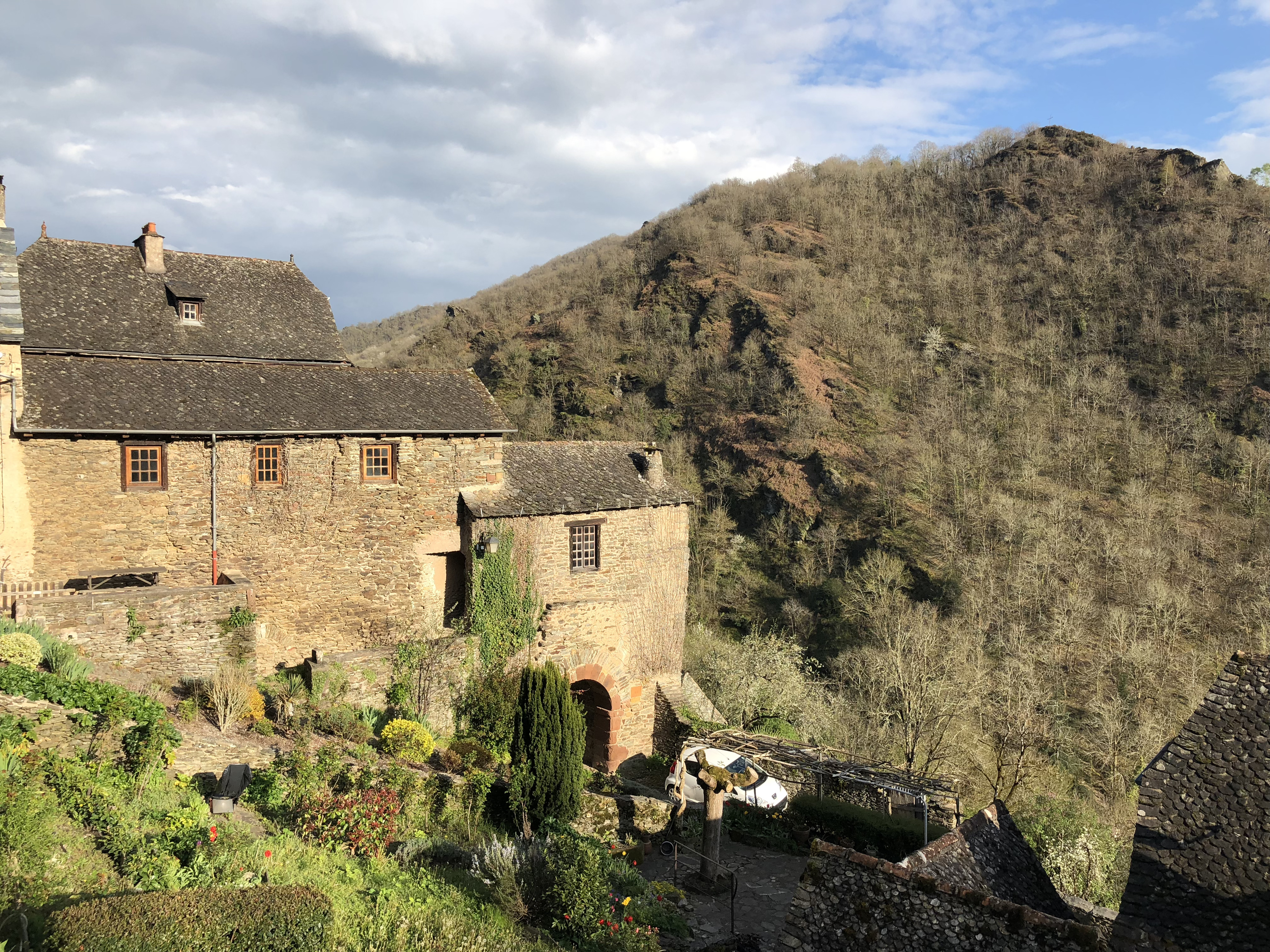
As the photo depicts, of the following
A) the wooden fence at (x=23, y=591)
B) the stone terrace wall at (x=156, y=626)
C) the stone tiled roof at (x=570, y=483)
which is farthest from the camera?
the stone tiled roof at (x=570, y=483)

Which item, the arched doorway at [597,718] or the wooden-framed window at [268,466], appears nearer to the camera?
the wooden-framed window at [268,466]

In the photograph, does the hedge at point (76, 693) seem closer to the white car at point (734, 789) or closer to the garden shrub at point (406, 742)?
the garden shrub at point (406, 742)

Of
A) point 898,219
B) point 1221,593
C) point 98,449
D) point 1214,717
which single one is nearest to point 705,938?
point 1214,717

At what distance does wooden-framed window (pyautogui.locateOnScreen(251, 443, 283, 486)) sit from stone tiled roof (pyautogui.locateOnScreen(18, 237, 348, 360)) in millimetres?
5900

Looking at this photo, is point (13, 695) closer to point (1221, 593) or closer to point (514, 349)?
point (1221, 593)

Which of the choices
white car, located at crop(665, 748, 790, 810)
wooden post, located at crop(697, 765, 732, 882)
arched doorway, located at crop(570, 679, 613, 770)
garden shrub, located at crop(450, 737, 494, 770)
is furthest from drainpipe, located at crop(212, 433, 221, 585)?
white car, located at crop(665, 748, 790, 810)

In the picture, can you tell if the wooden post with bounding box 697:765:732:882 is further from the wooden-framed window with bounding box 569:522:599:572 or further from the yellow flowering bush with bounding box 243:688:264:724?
the yellow flowering bush with bounding box 243:688:264:724

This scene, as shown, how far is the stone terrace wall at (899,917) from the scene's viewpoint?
8.40m

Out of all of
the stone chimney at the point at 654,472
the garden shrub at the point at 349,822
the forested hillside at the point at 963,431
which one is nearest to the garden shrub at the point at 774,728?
the forested hillside at the point at 963,431

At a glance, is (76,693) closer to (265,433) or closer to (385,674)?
(385,674)

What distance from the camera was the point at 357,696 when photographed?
14594 mm

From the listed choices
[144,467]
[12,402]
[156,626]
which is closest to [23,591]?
[156,626]

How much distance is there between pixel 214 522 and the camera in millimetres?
14656

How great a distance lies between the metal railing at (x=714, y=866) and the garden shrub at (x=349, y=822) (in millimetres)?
4827
